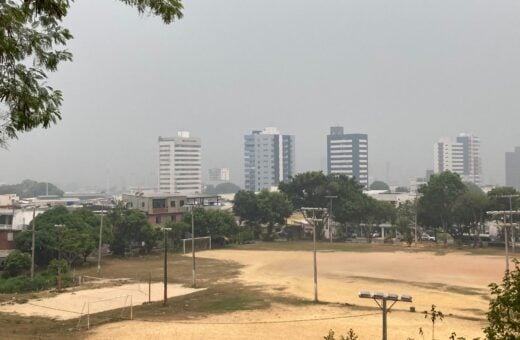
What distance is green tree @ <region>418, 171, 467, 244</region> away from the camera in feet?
246

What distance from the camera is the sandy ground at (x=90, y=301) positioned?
34.0 m

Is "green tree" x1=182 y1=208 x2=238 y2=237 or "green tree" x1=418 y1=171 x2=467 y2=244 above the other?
"green tree" x1=418 y1=171 x2=467 y2=244

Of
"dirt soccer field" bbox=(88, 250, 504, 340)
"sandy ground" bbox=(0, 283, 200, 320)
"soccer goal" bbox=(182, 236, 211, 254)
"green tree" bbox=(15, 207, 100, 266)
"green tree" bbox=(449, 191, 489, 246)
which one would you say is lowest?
"sandy ground" bbox=(0, 283, 200, 320)

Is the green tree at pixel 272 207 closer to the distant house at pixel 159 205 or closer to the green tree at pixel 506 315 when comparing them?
the distant house at pixel 159 205

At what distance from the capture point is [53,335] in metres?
27.2

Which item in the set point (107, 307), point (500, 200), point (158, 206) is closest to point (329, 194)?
point (500, 200)

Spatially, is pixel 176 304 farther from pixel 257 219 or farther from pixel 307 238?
pixel 307 238

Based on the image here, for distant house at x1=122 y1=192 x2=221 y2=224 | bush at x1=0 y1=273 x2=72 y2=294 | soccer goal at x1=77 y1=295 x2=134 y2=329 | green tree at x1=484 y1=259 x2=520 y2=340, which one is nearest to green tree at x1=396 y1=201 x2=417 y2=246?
distant house at x1=122 y1=192 x2=221 y2=224

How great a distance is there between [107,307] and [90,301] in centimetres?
308

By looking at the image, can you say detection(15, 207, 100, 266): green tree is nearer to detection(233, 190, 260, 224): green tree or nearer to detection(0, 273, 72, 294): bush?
detection(0, 273, 72, 294): bush

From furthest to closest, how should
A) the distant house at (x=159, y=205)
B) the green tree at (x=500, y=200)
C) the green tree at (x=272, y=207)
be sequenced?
the distant house at (x=159, y=205) → the green tree at (x=272, y=207) → the green tree at (x=500, y=200)

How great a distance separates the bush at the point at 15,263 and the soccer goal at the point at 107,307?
17162 millimetres

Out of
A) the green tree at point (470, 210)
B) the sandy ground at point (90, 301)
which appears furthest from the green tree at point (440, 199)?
the sandy ground at point (90, 301)

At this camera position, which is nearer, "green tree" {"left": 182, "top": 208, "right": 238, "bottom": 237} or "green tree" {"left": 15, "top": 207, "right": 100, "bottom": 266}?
"green tree" {"left": 15, "top": 207, "right": 100, "bottom": 266}
